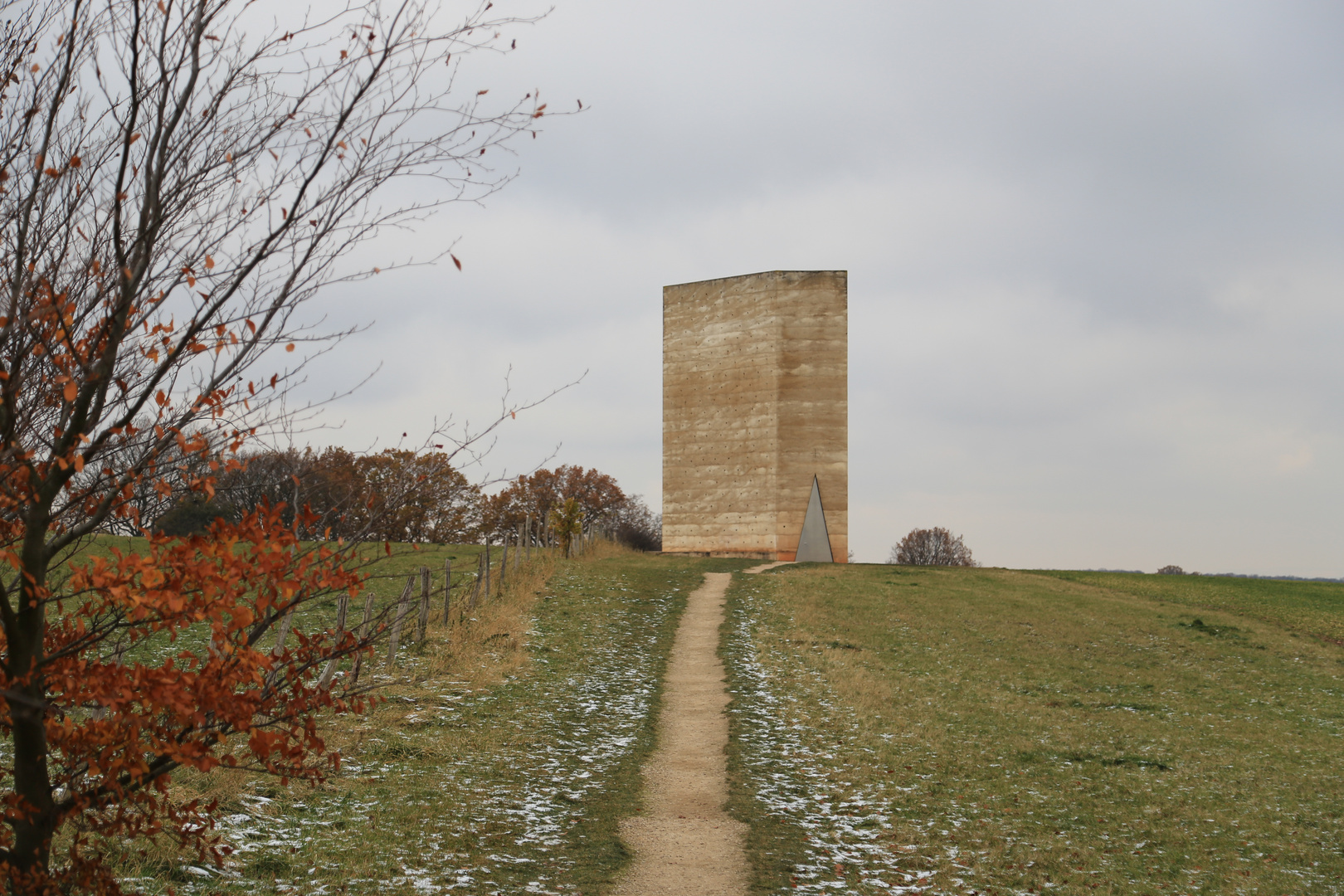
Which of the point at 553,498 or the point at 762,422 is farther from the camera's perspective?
the point at 553,498

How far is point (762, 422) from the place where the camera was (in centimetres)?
4494

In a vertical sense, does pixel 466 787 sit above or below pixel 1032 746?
above

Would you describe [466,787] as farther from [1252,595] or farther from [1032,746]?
[1252,595]

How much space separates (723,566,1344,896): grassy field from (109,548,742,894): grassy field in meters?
1.89

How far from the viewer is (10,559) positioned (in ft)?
15.0

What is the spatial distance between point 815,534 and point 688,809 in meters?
34.1

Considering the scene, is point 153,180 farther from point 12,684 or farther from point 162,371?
point 12,684

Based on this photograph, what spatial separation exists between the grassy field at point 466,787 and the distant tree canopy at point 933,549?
253 feet

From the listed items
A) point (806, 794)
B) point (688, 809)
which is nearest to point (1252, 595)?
point (806, 794)

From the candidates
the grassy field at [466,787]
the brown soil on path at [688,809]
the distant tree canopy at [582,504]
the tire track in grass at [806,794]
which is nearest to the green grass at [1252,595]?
the tire track in grass at [806,794]

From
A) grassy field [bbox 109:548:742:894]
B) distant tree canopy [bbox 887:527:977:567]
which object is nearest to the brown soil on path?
grassy field [bbox 109:548:742:894]

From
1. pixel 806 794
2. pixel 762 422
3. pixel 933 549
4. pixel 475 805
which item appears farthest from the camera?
pixel 933 549

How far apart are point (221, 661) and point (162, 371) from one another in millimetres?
1634

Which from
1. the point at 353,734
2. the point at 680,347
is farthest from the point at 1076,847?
the point at 680,347
